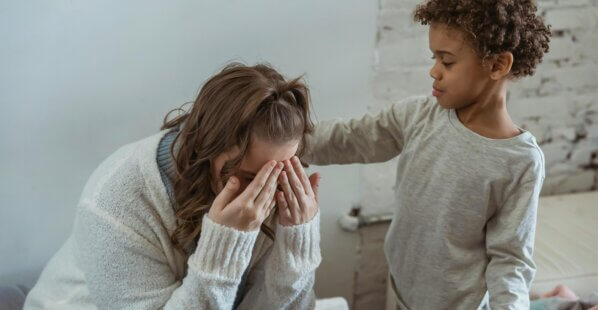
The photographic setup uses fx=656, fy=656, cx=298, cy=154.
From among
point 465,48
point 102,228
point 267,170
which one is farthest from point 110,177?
point 465,48

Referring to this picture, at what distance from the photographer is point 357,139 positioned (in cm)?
137

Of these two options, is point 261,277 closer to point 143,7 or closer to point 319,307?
point 319,307

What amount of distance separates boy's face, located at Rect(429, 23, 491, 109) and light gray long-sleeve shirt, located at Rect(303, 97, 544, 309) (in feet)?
0.21

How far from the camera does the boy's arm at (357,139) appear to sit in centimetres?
135

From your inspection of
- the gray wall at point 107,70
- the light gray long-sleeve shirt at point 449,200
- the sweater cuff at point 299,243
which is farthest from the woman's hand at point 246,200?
the gray wall at point 107,70

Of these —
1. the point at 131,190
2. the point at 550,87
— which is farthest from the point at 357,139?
the point at 550,87

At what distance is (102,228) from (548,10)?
1351 mm

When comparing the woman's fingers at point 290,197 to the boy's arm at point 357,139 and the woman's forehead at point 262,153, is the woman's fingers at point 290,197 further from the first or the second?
the boy's arm at point 357,139

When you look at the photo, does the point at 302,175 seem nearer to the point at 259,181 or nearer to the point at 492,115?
the point at 259,181

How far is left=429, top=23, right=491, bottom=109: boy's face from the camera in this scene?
3.75ft

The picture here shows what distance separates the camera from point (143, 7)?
4.67 feet

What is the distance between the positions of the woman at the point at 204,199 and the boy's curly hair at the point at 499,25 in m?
0.30

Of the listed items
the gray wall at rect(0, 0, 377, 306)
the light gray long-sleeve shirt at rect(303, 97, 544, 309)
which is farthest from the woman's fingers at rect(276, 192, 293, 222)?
the gray wall at rect(0, 0, 377, 306)

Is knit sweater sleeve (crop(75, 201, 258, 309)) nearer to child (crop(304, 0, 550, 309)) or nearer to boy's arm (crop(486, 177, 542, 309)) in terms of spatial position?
child (crop(304, 0, 550, 309))
